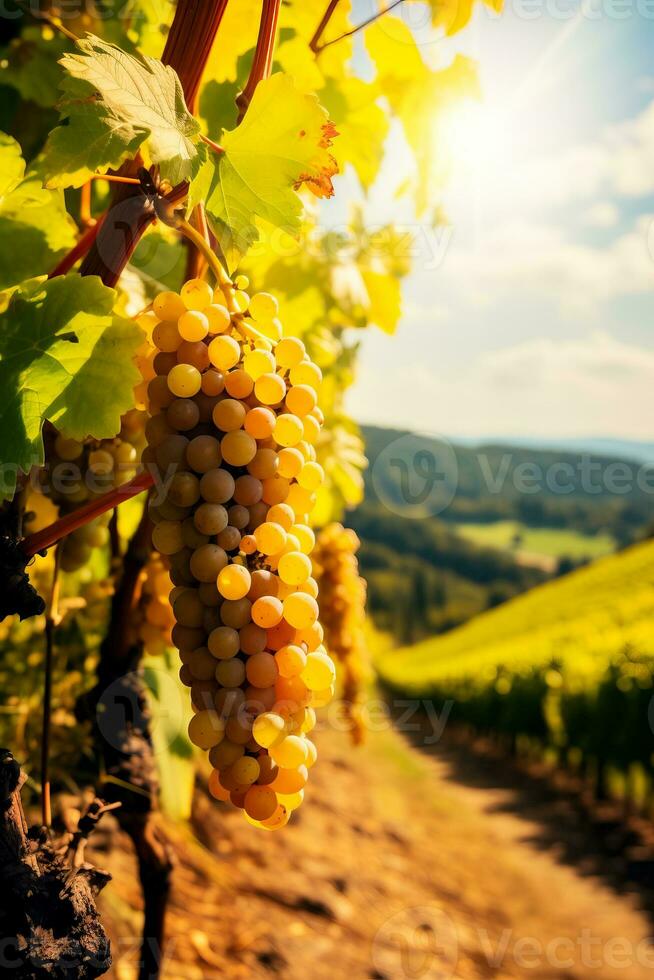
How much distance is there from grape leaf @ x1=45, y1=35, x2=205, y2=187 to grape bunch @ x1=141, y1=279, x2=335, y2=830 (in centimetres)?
15

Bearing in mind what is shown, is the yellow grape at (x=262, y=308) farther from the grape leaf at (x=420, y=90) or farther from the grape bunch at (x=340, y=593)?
the grape bunch at (x=340, y=593)

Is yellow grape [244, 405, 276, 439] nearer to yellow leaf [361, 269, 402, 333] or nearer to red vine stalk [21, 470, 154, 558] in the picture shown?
red vine stalk [21, 470, 154, 558]

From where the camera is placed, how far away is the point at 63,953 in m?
0.72

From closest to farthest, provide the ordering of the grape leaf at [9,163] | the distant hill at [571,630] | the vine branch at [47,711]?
the grape leaf at [9,163]
the vine branch at [47,711]
the distant hill at [571,630]

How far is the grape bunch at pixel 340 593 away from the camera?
90.4 inches

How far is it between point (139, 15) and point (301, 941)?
9.43 feet

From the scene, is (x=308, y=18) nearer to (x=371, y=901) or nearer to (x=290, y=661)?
(x=290, y=661)

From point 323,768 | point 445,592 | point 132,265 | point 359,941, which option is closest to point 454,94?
point 132,265

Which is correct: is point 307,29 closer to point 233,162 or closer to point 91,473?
point 233,162

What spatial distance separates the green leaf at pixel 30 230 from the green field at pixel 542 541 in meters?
86.6

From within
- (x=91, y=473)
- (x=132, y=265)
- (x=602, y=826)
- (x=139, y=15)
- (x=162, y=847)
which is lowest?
(x=602, y=826)

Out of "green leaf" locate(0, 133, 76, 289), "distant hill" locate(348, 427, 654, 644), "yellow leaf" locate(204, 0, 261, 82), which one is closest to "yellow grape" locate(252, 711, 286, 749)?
"green leaf" locate(0, 133, 76, 289)

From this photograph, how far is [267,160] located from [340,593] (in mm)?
1656

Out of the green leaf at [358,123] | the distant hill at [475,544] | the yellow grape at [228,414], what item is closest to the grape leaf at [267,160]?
the yellow grape at [228,414]
